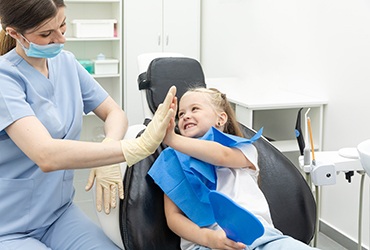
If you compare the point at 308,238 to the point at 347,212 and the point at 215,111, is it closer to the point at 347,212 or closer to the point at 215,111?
the point at 215,111

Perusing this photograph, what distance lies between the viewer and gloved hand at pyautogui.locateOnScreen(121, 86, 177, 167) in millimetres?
1523

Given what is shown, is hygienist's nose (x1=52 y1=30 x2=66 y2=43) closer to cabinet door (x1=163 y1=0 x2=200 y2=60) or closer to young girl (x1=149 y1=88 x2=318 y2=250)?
young girl (x1=149 y1=88 x2=318 y2=250)

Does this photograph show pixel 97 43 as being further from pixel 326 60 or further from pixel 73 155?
pixel 73 155

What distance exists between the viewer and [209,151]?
1685 mm

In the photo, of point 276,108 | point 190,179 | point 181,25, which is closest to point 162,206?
point 190,179

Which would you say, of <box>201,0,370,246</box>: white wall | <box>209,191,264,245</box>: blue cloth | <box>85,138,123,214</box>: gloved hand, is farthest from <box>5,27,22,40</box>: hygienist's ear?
<box>201,0,370,246</box>: white wall

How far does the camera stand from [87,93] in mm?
1912

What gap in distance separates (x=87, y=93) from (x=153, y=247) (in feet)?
1.85

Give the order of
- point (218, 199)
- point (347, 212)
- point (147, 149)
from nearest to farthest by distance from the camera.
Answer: point (218, 199) → point (147, 149) → point (347, 212)

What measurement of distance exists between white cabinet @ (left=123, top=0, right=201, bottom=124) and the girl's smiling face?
2406 mm

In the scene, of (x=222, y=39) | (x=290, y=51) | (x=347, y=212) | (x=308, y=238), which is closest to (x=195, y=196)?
(x=308, y=238)

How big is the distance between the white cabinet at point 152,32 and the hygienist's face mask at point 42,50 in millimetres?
2550

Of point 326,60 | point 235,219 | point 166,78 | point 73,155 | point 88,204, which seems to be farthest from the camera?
point 88,204

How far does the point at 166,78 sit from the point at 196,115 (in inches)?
24.5
